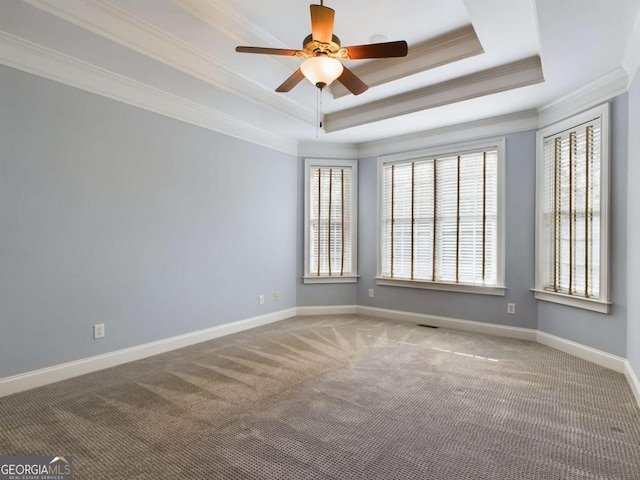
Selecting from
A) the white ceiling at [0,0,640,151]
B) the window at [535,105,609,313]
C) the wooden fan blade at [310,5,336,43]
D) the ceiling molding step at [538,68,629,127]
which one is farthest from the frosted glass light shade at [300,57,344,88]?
the window at [535,105,609,313]

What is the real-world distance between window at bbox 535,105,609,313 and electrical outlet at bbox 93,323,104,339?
14.8ft

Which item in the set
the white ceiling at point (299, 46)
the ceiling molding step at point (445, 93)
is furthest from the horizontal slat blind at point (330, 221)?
the white ceiling at point (299, 46)

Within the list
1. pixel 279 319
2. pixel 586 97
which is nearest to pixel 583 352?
pixel 586 97

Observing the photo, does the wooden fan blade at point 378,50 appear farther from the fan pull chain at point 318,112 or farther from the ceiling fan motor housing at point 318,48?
the fan pull chain at point 318,112

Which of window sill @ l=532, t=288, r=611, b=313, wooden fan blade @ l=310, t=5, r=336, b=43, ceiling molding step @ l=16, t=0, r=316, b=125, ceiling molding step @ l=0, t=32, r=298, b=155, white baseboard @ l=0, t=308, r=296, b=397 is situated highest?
ceiling molding step @ l=16, t=0, r=316, b=125

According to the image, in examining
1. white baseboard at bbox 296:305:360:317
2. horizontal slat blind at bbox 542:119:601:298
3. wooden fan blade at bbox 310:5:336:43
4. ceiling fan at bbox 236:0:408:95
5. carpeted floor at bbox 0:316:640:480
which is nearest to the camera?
carpeted floor at bbox 0:316:640:480

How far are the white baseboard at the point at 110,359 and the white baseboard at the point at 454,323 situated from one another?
182cm

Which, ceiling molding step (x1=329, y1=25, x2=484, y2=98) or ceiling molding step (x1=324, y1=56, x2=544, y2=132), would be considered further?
ceiling molding step (x1=324, y1=56, x2=544, y2=132)

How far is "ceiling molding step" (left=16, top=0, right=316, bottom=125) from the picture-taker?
7.68 ft

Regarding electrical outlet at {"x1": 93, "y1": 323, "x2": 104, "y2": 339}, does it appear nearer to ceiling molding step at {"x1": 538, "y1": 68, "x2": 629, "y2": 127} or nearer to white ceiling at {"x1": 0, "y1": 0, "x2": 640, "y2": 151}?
white ceiling at {"x1": 0, "y1": 0, "x2": 640, "y2": 151}

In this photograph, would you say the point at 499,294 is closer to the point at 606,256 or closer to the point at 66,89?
the point at 606,256

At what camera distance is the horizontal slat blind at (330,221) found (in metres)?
5.44

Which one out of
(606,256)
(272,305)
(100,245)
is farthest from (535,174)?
(100,245)

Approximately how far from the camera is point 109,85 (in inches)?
124
